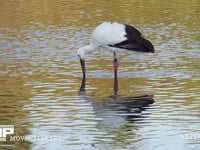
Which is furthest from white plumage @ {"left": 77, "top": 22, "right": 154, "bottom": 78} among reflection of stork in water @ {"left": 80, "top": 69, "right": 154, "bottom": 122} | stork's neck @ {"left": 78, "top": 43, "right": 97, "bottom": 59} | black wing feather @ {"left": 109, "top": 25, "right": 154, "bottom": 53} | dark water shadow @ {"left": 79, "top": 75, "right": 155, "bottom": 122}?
reflection of stork in water @ {"left": 80, "top": 69, "right": 154, "bottom": 122}

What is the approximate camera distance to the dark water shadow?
39.6ft

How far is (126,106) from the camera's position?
12711 millimetres

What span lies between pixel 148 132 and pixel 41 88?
3829 millimetres

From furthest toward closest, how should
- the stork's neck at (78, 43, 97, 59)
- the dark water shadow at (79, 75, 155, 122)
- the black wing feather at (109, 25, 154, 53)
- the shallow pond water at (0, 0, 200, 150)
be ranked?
the stork's neck at (78, 43, 97, 59) → the black wing feather at (109, 25, 154, 53) → the dark water shadow at (79, 75, 155, 122) → the shallow pond water at (0, 0, 200, 150)

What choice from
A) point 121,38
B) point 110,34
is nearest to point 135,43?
point 121,38

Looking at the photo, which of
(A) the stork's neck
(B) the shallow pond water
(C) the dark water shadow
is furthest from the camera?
(A) the stork's neck

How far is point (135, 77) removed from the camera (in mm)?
15344

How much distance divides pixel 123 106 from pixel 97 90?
1640 mm

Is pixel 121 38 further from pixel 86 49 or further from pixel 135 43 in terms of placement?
pixel 86 49

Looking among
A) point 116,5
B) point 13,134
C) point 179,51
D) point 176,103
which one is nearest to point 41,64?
point 179,51

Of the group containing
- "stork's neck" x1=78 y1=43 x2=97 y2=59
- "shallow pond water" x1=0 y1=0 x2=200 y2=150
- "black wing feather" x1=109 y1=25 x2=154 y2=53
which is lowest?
"shallow pond water" x1=0 y1=0 x2=200 y2=150

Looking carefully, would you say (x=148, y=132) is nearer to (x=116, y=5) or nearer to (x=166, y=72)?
(x=166, y=72)

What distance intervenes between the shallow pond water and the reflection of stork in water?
1 cm

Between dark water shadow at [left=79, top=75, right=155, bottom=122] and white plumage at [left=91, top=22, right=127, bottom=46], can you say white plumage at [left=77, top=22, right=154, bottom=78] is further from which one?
dark water shadow at [left=79, top=75, right=155, bottom=122]
